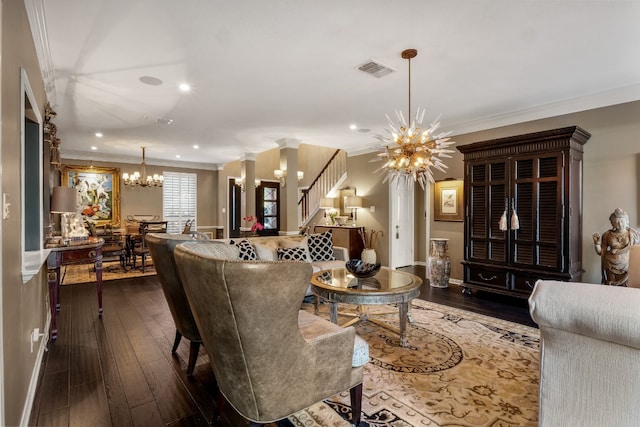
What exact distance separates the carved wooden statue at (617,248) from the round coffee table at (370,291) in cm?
206

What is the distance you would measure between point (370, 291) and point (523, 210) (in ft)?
9.22

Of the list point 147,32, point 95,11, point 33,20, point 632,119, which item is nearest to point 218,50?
point 147,32

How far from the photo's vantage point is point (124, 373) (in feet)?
8.20

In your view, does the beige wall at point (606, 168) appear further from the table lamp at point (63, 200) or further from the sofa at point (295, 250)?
the table lamp at point (63, 200)

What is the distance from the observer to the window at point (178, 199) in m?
9.25

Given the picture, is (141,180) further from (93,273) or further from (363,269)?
(363,269)

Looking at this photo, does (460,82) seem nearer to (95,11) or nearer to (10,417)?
(95,11)

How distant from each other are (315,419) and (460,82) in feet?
11.9

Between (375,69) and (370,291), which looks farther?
(375,69)

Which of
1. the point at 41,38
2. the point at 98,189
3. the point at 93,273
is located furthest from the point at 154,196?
the point at 41,38

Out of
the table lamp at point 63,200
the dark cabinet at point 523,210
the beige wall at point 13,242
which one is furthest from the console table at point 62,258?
the dark cabinet at point 523,210

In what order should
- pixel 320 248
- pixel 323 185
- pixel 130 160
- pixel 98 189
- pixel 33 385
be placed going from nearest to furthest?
1. pixel 33 385
2. pixel 320 248
3. pixel 98 189
4. pixel 130 160
5. pixel 323 185

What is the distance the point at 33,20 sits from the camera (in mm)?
2326

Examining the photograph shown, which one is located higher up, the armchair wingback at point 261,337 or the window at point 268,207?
the window at point 268,207
